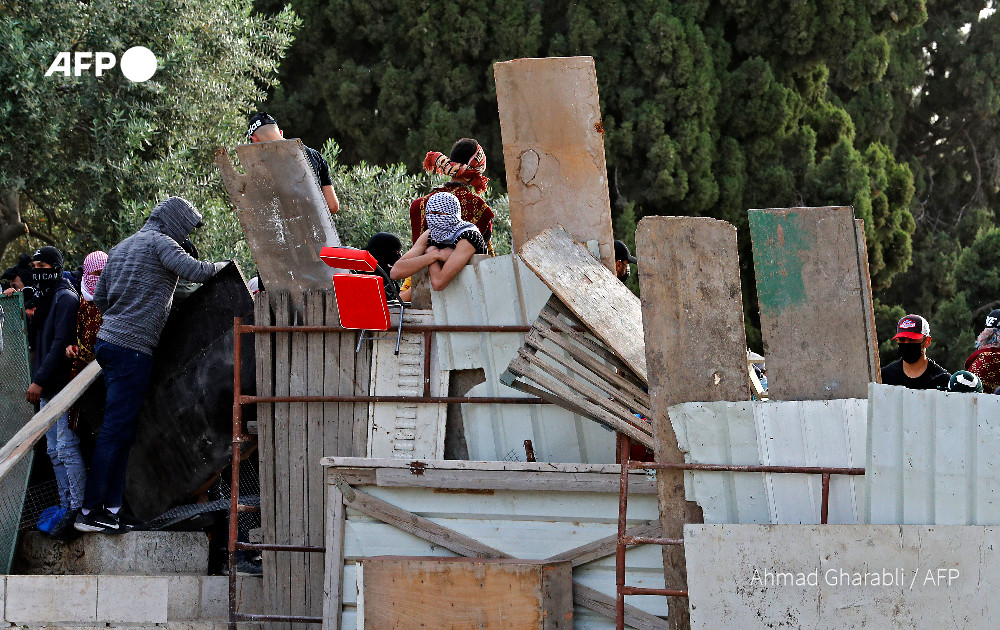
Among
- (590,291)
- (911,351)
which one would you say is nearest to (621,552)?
(590,291)

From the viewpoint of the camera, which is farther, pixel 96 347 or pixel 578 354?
pixel 96 347

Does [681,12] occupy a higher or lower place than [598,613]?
higher

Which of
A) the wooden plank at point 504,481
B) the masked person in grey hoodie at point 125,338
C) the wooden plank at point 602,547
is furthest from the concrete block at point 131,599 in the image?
the wooden plank at point 602,547

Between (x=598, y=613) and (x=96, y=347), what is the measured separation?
10.5 ft

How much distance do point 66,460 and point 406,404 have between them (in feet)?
7.56

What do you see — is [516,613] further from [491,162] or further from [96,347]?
[491,162]

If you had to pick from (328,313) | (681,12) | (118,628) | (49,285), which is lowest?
(118,628)

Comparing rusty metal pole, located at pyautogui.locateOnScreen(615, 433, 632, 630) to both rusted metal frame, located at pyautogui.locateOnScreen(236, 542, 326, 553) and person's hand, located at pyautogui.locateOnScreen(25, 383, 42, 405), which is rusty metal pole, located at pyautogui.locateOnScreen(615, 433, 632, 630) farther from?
person's hand, located at pyautogui.locateOnScreen(25, 383, 42, 405)

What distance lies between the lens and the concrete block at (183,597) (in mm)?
6125

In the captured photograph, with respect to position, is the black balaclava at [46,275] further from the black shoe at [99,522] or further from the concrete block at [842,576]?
the concrete block at [842,576]

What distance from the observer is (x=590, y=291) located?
5500 mm

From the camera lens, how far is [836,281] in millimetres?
4844

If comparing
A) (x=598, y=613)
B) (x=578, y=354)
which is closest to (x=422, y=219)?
(x=578, y=354)

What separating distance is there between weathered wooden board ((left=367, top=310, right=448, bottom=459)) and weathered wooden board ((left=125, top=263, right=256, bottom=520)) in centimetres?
115
